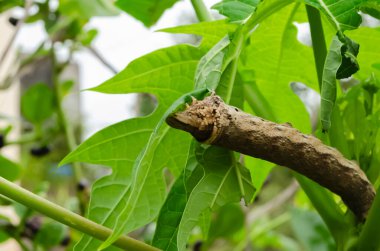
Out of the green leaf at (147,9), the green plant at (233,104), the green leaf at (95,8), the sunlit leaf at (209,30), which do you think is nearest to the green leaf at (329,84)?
the green plant at (233,104)

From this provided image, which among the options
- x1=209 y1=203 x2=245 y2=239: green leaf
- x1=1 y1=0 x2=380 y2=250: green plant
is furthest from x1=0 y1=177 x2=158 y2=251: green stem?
x1=209 y1=203 x2=245 y2=239: green leaf

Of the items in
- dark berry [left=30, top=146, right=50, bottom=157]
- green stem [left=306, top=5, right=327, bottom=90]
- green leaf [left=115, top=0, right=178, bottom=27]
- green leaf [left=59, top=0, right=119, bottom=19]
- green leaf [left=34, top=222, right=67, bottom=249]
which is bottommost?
dark berry [left=30, top=146, right=50, bottom=157]

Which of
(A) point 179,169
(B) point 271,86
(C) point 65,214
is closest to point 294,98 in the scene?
(B) point 271,86

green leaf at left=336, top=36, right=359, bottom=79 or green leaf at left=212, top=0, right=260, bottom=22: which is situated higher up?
green leaf at left=336, top=36, right=359, bottom=79

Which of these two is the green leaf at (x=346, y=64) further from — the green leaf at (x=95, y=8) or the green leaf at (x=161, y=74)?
the green leaf at (x=95, y=8)

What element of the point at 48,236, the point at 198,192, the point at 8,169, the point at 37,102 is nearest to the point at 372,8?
the point at 198,192

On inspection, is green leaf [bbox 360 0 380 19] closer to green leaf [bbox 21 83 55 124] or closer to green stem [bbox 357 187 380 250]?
green stem [bbox 357 187 380 250]

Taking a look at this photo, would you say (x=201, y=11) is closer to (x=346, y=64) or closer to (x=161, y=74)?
(x=161, y=74)

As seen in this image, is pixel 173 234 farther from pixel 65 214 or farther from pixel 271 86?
pixel 271 86
